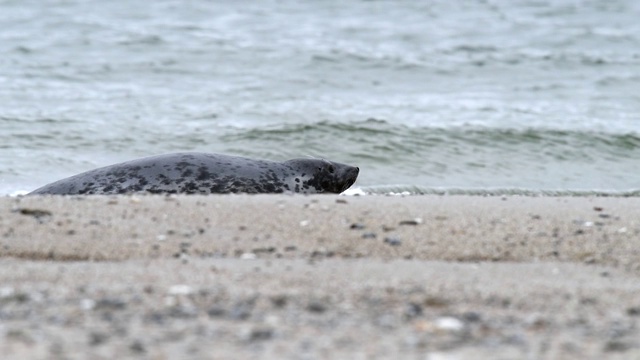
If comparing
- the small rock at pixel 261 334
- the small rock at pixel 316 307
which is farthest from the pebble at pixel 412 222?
the small rock at pixel 261 334

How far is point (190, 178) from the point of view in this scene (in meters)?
7.01

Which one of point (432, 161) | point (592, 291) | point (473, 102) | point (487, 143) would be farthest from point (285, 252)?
point (473, 102)

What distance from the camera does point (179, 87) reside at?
43.0 ft

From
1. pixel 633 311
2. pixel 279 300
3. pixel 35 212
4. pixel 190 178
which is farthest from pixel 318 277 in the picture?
pixel 190 178

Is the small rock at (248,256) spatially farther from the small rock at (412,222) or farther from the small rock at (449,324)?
the small rock at (449,324)

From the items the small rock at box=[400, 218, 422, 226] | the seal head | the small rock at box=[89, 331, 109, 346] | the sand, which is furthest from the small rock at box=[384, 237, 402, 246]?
the seal head

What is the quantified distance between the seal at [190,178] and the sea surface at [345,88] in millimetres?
1099

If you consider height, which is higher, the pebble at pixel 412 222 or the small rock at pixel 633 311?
the pebble at pixel 412 222

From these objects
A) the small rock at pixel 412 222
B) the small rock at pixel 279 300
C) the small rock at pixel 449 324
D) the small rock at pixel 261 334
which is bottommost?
the small rock at pixel 449 324

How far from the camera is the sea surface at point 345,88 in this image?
32.0 ft

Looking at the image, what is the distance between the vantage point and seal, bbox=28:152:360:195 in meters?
6.90

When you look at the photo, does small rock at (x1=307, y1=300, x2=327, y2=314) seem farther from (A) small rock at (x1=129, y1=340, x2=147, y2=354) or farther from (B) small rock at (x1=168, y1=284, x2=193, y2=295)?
(A) small rock at (x1=129, y1=340, x2=147, y2=354)

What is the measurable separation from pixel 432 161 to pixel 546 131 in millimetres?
1748

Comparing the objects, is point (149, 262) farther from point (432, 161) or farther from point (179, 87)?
point (179, 87)
